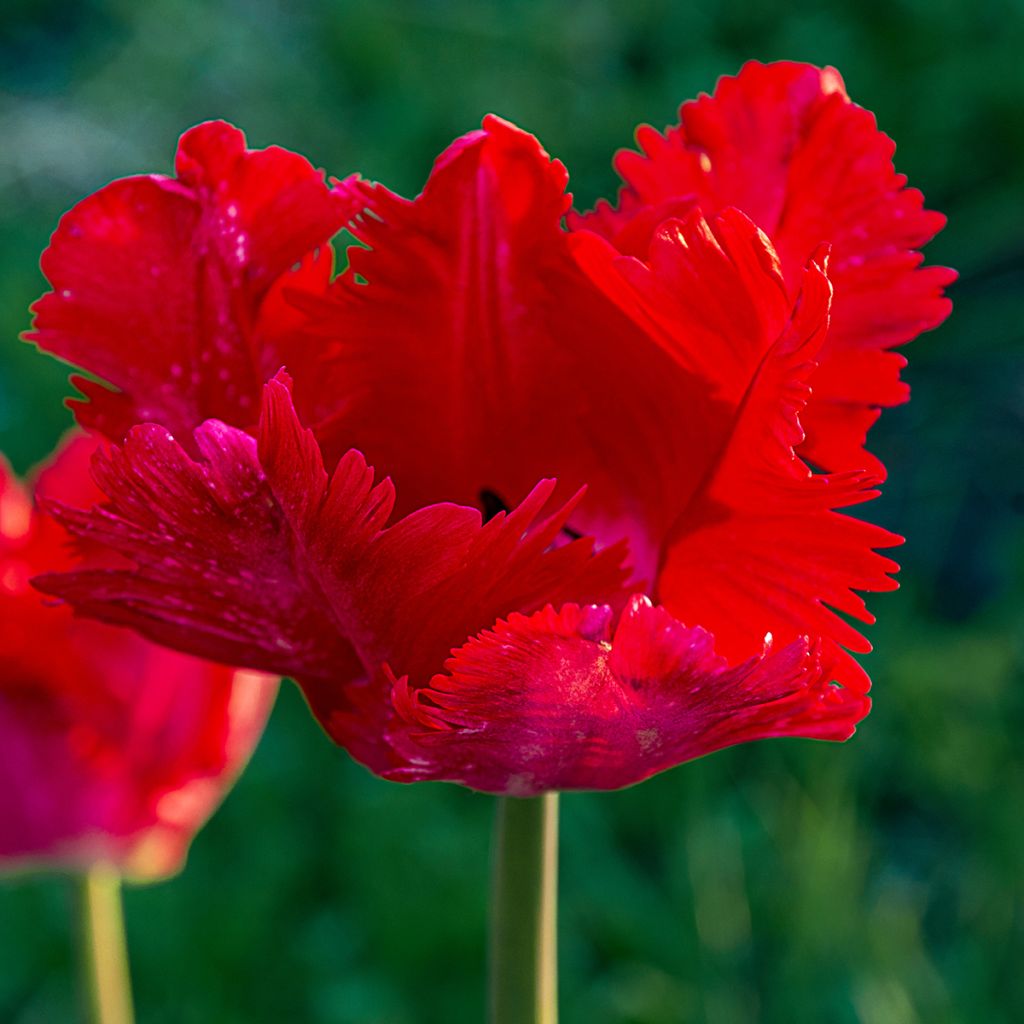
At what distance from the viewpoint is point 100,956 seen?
0.42m

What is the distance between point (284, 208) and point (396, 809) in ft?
2.48

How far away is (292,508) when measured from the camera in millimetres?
248

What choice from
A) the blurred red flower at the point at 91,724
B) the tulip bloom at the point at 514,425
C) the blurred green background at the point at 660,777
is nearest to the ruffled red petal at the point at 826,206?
the tulip bloom at the point at 514,425

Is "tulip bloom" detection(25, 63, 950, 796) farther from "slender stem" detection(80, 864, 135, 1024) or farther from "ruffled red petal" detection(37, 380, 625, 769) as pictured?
"slender stem" detection(80, 864, 135, 1024)

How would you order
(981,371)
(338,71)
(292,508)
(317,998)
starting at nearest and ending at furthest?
(292,508), (317,998), (981,371), (338,71)

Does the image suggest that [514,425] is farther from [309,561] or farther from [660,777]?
[660,777]

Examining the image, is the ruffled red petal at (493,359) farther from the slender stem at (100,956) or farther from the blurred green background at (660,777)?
the blurred green background at (660,777)

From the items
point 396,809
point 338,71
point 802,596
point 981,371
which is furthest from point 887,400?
point 338,71

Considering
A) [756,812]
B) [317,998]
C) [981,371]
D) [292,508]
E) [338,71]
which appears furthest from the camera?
[338,71]

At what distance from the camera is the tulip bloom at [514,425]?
0.25m

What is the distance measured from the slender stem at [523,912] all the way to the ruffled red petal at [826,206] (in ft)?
0.29

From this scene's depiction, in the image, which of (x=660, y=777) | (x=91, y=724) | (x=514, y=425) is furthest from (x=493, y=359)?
(x=660, y=777)

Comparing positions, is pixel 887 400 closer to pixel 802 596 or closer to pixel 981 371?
pixel 802 596

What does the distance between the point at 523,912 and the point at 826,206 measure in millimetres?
148
